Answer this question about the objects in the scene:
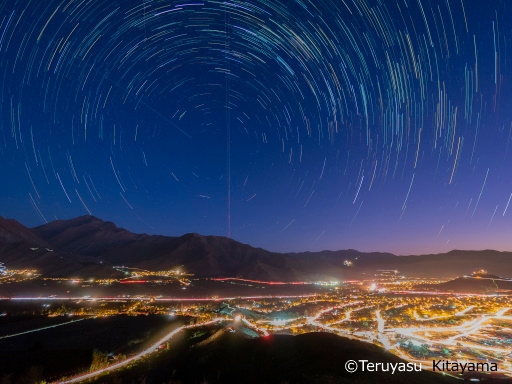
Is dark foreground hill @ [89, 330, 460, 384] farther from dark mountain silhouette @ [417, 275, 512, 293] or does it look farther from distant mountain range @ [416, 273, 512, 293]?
distant mountain range @ [416, 273, 512, 293]

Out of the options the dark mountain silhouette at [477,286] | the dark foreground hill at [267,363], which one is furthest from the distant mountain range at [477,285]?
the dark foreground hill at [267,363]

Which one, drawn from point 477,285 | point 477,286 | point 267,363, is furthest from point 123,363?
point 477,285

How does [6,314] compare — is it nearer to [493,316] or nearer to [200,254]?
[493,316]

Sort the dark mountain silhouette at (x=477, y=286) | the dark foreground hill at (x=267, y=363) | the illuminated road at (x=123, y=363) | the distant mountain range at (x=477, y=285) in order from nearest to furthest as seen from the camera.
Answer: the dark foreground hill at (x=267, y=363) → the illuminated road at (x=123, y=363) → the dark mountain silhouette at (x=477, y=286) → the distant mountain range at (x=477, y=285)

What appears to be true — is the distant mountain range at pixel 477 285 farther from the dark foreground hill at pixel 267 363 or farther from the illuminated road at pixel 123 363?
the illuminated road at pixel 123 363

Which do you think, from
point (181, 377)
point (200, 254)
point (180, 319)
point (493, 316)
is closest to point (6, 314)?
point (180, 319)

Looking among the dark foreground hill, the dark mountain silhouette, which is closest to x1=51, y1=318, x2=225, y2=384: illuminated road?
the dark foreground hill

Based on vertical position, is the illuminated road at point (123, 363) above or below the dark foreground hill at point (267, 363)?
below

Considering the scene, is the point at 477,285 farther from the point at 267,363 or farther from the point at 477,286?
the point at 267,363

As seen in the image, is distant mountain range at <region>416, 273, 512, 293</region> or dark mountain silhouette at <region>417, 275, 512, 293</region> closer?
dark mountain silhouette at <region>417, 275, 512, 293</region>

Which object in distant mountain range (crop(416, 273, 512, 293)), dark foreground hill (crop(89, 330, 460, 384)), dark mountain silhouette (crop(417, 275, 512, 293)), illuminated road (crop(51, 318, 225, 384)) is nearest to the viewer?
dark foreground hill (crop(89, 330, 460, 384))
